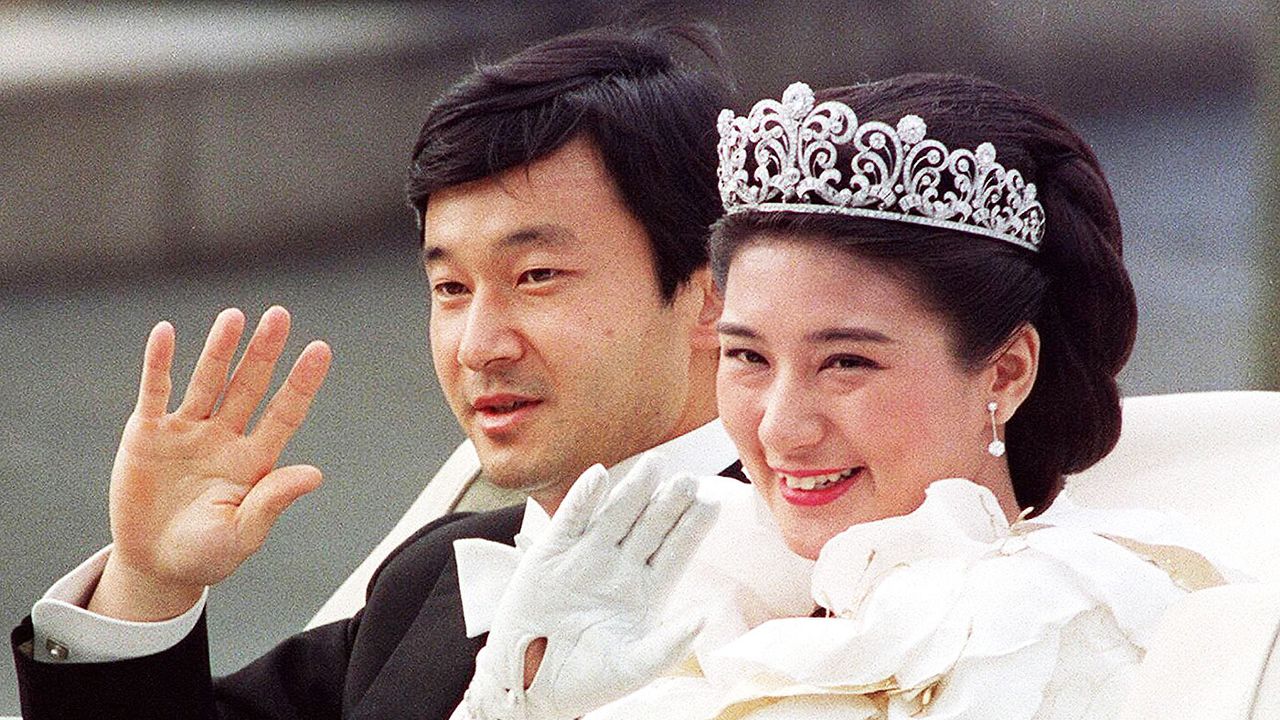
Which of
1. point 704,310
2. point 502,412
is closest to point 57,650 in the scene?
point 502,412

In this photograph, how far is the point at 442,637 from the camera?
72.7 inches

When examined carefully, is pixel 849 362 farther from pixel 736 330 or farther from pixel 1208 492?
pixel 1208 492

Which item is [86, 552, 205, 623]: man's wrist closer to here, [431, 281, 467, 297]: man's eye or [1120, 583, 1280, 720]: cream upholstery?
[431, 281, 467, 297]: man's eye

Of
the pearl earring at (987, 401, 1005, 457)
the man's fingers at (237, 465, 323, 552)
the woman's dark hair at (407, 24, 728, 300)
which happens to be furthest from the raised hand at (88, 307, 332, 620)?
the pearl earring at (987, 401, 1005, 457)

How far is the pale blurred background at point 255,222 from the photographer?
2.99m

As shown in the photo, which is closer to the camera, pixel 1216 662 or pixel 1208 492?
pixel 1216 662

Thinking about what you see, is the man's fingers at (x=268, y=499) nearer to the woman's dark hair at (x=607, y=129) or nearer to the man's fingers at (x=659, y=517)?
the woman's dark hair at (x=607, y=129)

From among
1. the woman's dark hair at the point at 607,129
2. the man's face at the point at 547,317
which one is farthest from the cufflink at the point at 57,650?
the woman's dark hair at the point at 607,129

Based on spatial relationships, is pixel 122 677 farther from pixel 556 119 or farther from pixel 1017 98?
pixel 1017 98

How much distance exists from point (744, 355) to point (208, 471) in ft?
1.78

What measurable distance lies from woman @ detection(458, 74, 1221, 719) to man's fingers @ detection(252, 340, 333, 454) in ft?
1.35

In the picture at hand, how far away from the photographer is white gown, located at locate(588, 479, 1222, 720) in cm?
120

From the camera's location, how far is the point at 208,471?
1646 mm

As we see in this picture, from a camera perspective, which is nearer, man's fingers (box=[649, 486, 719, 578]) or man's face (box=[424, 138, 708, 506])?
man's fingers (box=[649, 486, 719, 578])
